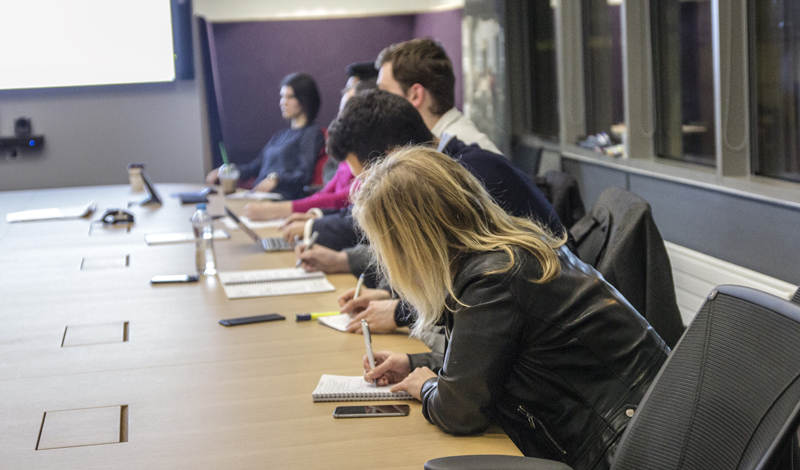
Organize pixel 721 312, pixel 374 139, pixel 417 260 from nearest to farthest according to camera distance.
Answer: pixel 721 312
pixel 417 260
pixel 374 139

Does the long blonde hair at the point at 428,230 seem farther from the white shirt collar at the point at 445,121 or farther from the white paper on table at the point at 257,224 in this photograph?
the white paper on table at the point at 257,224

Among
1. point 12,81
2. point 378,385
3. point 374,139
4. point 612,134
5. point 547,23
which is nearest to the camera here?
point 378,385

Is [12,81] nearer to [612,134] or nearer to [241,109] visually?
[241,109]

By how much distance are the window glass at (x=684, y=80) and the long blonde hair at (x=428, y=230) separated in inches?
93.1

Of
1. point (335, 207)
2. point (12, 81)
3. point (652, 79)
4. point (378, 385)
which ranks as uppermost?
point (12, 81)

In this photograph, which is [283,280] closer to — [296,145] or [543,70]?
[296,145]

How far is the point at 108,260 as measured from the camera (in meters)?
2.90

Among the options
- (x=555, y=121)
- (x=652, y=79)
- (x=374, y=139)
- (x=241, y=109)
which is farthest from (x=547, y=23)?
(x=374, y=139)

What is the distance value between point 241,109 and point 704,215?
4.26m

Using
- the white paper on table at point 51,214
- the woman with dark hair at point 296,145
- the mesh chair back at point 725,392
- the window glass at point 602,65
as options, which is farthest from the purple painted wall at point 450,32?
the mesh chair back at point 725,392

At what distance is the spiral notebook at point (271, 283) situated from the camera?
7.81ft

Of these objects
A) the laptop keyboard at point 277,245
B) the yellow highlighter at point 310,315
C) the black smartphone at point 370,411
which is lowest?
the black smartphone at point 370,411

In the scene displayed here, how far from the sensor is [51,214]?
3.95 metres

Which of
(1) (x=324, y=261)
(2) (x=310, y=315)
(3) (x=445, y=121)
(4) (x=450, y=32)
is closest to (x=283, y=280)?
(1) (x=324, y=261)
